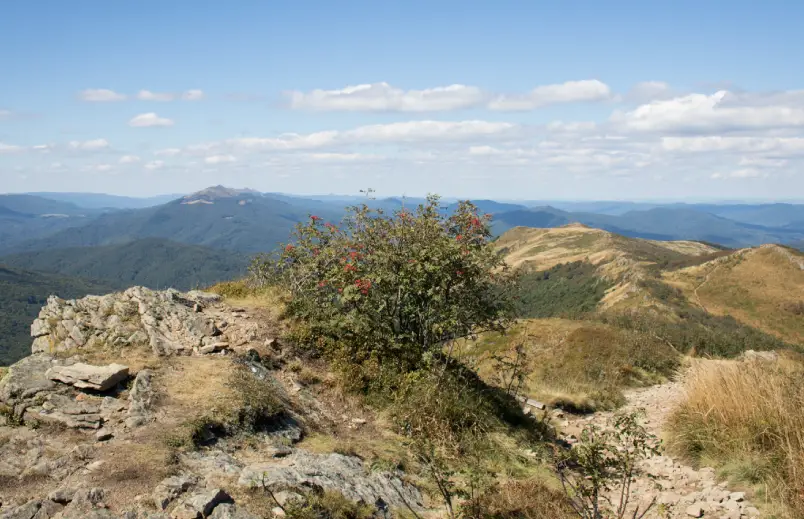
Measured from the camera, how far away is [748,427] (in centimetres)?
825

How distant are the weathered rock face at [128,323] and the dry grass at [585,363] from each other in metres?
7.88

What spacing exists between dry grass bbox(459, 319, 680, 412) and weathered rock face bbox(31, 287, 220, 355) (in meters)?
7.88

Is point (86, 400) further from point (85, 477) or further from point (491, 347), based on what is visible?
point (491, 347)

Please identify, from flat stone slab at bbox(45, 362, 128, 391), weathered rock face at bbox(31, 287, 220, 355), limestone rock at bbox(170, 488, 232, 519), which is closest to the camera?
limestone rock at bbox(170, 488, 232, 519)

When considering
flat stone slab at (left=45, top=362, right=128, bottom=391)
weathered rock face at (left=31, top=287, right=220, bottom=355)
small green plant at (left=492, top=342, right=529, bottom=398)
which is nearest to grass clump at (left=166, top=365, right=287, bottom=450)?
flat stone slab at (left=45, top=362, right=128, bottom=391)

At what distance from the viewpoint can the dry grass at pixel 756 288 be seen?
6844 cm

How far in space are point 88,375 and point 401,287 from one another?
6.21 metres

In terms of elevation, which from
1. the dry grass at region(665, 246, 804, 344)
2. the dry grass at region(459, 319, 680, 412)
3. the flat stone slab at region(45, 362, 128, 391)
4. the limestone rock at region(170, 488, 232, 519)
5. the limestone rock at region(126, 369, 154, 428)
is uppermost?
the flat stone slab at region(45, 362, 128, 391)

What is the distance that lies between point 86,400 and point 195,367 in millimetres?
2046

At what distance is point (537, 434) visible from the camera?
1141cm

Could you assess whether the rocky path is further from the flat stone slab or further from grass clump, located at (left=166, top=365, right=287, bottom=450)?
the flat stone slab

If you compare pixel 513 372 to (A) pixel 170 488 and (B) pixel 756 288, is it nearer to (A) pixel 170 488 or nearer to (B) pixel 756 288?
(A) pixel 170 488

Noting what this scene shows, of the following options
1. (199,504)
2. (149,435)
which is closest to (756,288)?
(149,435)

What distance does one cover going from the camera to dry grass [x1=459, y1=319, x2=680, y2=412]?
16719 mm
